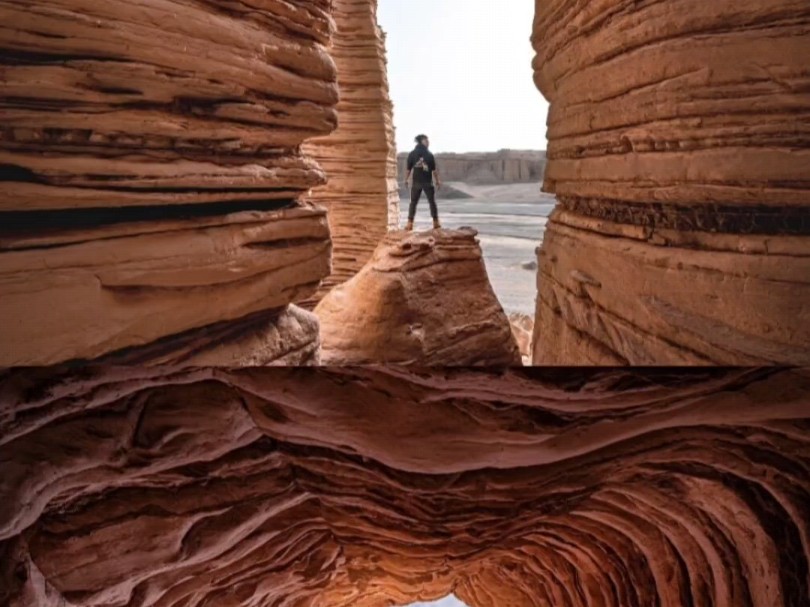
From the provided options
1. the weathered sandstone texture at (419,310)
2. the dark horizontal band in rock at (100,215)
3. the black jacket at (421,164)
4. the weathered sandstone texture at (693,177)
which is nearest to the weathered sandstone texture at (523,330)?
the weathered sandstone texture at (419,310)

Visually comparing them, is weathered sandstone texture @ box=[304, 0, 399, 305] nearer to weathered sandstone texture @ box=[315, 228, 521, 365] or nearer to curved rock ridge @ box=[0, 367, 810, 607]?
weathered sandstone texture @ box=[315, 228, 521, 365]

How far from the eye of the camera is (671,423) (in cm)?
131

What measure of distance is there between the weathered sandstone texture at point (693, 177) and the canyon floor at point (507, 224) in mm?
181

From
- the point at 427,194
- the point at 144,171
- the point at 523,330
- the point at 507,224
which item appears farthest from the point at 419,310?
the point at 144,171

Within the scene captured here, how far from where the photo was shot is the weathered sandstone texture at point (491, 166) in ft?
4.56

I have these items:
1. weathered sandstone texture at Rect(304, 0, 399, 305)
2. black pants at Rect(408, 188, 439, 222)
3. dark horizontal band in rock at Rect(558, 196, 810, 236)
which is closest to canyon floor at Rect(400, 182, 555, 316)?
black pants at Rect(408, 188, 439, 222)

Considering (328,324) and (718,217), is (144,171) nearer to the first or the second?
(328,324)

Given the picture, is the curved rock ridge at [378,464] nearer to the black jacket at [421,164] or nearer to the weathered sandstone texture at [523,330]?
the weathered sandstone texture at [523,330]

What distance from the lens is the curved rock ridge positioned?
1.24 m

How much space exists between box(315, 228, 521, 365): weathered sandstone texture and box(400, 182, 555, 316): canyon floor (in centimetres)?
6

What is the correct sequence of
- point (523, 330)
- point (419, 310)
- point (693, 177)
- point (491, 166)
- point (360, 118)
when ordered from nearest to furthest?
point (693, 177) → point (491, 166) → point (523, 330) → point (419, 310) → point (360, 118)

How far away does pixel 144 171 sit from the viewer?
123 cm

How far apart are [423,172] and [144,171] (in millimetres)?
664

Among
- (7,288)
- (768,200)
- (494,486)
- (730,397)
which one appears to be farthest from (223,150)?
(730,397)
